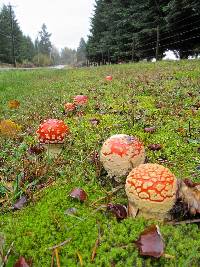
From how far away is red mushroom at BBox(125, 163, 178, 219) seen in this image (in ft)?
8.59

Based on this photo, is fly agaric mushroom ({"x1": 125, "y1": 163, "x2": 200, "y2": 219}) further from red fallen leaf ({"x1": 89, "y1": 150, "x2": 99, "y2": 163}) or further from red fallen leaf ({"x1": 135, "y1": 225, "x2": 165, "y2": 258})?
red fallen leaf ({"x1": 89, "y1": 150, "x2": 99, "y2": 163})

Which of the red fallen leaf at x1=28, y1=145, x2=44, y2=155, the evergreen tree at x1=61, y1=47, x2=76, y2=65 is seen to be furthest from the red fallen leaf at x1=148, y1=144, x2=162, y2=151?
the evergreen tree at x1=61, y1=47, x2=76, y2=65

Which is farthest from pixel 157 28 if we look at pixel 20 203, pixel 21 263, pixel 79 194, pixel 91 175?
pixel 21 263

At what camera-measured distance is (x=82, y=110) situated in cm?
642

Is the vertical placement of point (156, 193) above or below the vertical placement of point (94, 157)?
above

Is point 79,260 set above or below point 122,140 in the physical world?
below

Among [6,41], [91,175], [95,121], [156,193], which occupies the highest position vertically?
[6,41]

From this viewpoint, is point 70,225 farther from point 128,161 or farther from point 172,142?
point 172,142

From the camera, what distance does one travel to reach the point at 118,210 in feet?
9.52

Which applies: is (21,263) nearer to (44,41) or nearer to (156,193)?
(156,193)

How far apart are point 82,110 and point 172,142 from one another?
7.42 ft

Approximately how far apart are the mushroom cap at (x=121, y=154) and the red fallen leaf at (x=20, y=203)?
788 millimetres

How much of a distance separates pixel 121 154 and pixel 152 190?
65 cm

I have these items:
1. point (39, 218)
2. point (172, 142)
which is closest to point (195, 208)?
point (39, 218)
